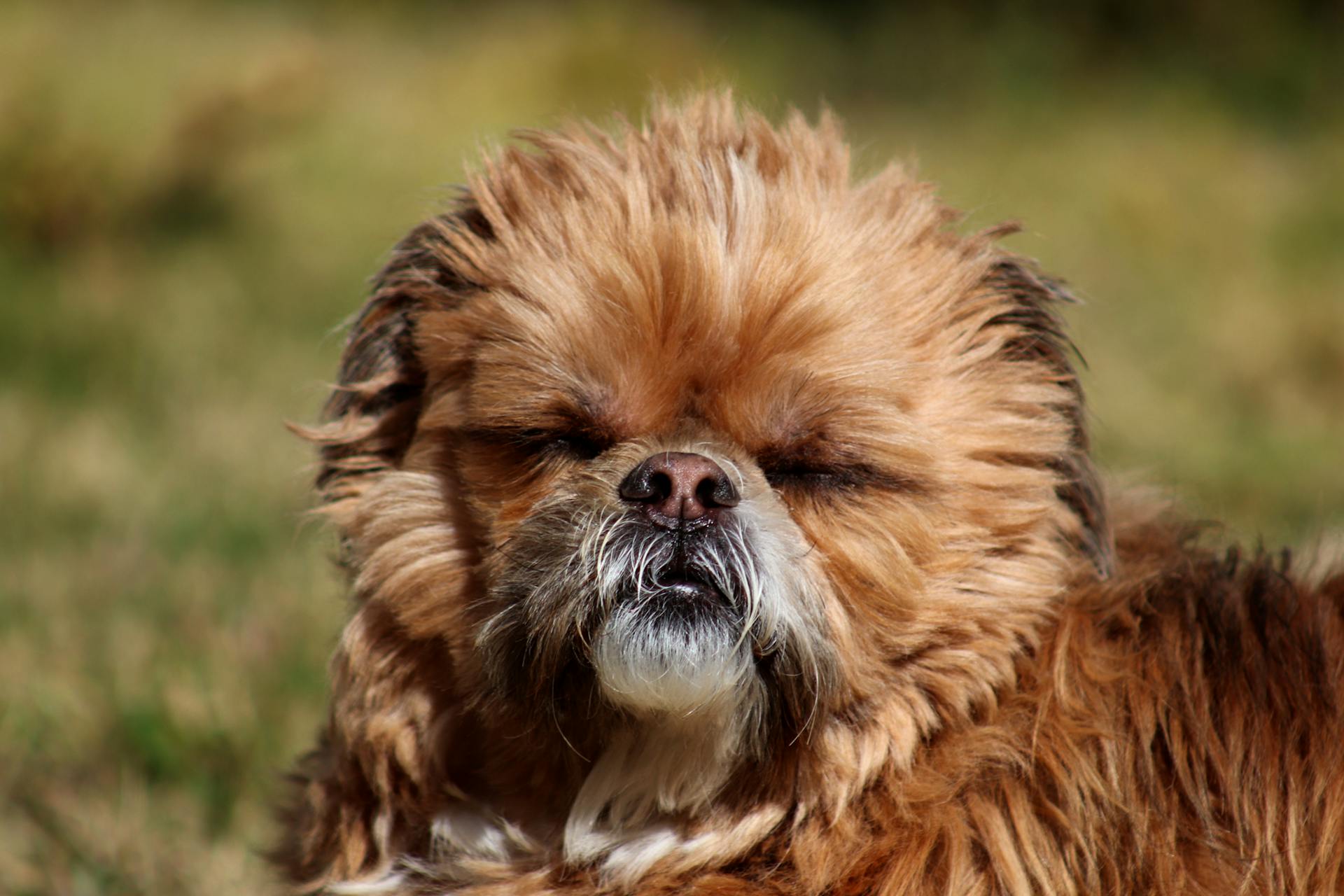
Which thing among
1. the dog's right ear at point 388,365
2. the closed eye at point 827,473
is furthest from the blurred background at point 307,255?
the closed eye at point 827,473

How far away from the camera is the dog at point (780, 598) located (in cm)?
261

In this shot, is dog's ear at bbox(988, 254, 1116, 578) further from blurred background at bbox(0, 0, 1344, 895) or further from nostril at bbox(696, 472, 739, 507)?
nostril at bbox(696, 472, 739, 507)

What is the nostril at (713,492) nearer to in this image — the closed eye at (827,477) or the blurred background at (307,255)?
the closed eye at (827,477)

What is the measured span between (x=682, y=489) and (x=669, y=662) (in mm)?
319

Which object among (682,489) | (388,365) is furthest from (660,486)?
(388,365)

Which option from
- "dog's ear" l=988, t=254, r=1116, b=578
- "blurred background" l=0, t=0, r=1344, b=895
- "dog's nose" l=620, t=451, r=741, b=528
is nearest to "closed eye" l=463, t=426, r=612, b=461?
"dog's nose" l=620, t=451, r=741, b=528

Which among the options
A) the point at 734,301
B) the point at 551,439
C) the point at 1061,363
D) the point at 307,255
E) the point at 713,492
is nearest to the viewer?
the point at 713,492

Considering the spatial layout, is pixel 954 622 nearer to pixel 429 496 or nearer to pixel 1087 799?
pixel 1087 799

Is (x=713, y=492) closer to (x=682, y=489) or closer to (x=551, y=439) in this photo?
(x=682, y=489)

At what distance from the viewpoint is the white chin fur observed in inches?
102

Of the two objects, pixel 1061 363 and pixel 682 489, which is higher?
pixel 1061 363

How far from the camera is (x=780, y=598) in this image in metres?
2.59

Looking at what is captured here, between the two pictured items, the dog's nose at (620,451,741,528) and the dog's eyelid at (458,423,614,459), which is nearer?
the dog's nose at (620,451,741,528)

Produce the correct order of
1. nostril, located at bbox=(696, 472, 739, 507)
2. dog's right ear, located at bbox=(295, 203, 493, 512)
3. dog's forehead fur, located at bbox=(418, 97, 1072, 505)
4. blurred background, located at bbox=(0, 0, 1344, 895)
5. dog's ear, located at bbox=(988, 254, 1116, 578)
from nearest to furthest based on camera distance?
1. nostril, located at bbox=(696, 472, 739, 507)
2. dog's forehead fur, located at bbox=(418, 97, 1072, 505)
3. dog's ear, located at bbox=(988, 254, 1116, 578)
4. dog's right ear, located at bbox=(295, 203, 493, 512)
5. blurred background, located at bbox=(0, 0, 1344, 895)
